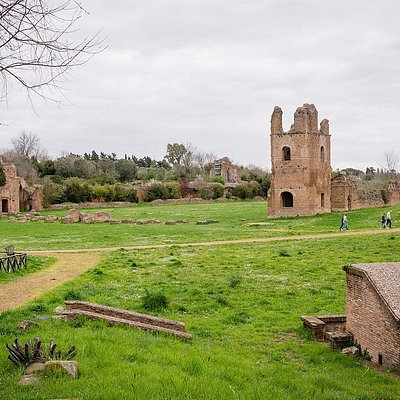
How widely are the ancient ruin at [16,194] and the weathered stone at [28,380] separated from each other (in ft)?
220

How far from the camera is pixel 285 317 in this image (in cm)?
1344

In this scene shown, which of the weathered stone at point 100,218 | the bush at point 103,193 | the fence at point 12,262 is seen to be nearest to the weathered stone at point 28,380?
the fence at point 12,262

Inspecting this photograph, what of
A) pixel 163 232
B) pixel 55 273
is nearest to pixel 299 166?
pixel 163 232

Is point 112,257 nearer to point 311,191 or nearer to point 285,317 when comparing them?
point 285,317

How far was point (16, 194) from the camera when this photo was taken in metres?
72.8

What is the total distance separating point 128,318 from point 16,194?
2567 inches

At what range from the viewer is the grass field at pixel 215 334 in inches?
304

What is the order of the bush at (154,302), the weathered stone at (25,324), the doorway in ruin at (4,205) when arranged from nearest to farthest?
the weathered stone at (25,324), the bush at (154,302), the doorway in ruin at (4,205)

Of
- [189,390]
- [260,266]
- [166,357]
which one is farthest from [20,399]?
[260,266]

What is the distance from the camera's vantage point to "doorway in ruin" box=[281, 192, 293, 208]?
51581 millimetres

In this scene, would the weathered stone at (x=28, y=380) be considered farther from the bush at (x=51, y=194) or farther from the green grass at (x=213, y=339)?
the bush at (x=51, y=194)

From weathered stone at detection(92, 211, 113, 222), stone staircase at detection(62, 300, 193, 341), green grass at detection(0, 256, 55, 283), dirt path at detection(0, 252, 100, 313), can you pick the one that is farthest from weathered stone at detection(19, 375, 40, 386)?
weathered stone at detection(92, 211, 113, 222)

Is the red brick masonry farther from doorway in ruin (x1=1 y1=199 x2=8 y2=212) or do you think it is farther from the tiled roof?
doorway in ruin (x1=1 y1=199 x2=8 y2=212)

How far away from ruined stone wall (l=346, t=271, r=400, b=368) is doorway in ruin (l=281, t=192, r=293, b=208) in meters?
40.5
